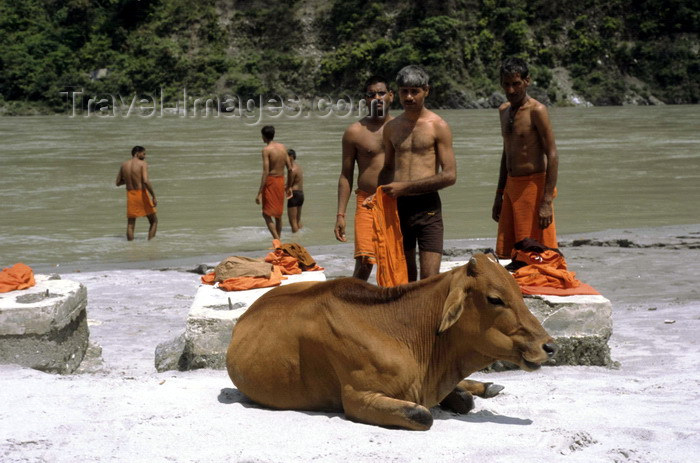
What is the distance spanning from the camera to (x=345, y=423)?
151 inches

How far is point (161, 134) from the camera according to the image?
3606cm

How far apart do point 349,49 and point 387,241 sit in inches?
2051

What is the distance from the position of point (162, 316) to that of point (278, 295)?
11.2 ft

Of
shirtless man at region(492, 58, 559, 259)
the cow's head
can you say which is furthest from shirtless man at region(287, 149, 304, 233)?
the cow's head

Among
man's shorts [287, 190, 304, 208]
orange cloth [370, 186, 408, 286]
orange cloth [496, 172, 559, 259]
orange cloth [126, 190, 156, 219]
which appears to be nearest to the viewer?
orange cloth [370, 186, 408, 286]

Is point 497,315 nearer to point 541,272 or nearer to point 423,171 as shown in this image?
point 423,171

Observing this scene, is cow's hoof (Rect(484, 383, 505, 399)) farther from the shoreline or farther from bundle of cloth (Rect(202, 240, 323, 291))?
the shoreline

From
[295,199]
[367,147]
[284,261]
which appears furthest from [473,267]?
[295,199]

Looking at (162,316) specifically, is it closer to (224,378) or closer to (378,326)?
(224,378)

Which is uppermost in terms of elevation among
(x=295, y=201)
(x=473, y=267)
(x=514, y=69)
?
(x=514, y=69)

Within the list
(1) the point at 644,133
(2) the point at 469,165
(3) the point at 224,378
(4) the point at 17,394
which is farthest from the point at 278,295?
(1) the point at 644,133

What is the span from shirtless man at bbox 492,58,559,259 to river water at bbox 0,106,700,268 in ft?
18.9

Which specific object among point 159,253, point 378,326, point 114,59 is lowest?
point 159,253

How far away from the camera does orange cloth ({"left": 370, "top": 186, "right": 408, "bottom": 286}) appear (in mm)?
5301
